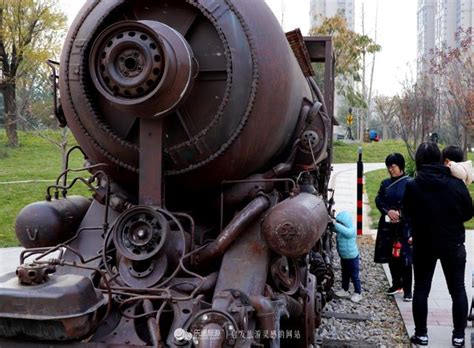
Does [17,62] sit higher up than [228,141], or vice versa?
[17,62]

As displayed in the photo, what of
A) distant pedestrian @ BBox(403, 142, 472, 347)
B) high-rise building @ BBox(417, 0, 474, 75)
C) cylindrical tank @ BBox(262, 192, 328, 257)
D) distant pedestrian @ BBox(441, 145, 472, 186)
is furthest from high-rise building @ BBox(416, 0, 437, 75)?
cylindrical tank @ BBox(262, 192, 328, 257)

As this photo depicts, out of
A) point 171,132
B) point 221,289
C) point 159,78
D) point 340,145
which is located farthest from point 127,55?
point 340,145

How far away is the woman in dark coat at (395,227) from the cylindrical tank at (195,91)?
9.43 ft

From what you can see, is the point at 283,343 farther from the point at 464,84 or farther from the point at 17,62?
the point at 17,62

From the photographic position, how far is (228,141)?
3.58 m

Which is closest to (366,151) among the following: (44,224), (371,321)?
(371,321)

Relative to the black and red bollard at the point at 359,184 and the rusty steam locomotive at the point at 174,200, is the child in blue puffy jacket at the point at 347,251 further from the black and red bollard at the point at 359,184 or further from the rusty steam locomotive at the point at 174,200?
the black and red bollard at the point at 359,184

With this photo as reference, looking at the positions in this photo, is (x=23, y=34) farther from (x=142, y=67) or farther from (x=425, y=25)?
(x=425, y=25)

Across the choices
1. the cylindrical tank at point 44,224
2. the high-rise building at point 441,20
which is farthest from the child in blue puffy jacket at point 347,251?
the high-rise building at point 441,20

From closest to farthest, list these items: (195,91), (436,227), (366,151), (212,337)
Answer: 1. (212,337)
2. (195,91)
3. (436,227)
4. (366,151)

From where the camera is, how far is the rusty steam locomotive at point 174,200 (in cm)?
296

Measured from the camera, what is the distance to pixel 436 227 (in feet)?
16.3

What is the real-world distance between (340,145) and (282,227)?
102 feet

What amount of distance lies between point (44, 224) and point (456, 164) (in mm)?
3468
